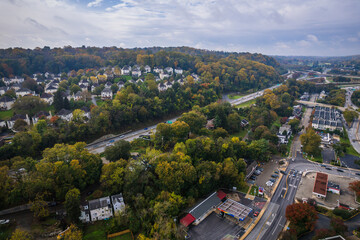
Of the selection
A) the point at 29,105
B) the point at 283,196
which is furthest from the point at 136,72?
the point at 283,196

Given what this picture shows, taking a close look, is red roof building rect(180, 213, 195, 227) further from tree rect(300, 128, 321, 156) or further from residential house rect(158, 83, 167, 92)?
residential house rect(158, 83, 167, 92)

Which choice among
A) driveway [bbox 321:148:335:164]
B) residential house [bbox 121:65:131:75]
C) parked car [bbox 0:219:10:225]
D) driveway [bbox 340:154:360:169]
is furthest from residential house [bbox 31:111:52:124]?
driveway [bbox 340:154:360:169]

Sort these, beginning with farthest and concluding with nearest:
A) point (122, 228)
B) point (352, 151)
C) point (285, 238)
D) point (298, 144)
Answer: point (298, 144) → point (352, 151) → point (122, 228) → point (285, 238)

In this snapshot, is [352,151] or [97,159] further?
[352,151]

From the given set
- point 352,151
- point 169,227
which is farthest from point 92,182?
point 352,151

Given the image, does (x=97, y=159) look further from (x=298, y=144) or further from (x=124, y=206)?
(x=298, y=144)

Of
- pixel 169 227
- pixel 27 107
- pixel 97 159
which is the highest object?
pixel 27 107

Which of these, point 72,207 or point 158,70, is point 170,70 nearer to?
point 158,70

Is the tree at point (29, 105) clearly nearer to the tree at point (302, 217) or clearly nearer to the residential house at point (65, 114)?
the residential house at point (65, 114)
